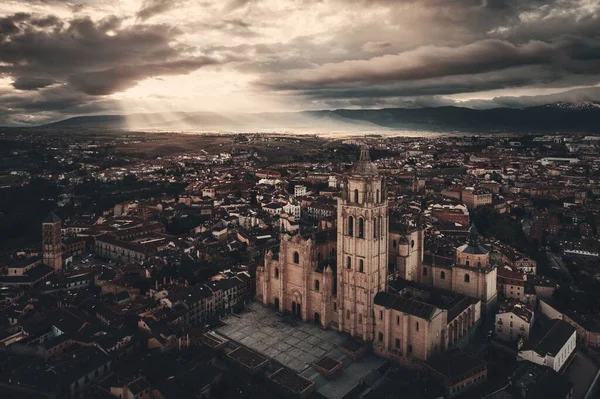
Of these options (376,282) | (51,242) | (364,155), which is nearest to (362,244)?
(376,282)

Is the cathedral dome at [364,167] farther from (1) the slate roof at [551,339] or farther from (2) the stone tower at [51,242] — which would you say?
(2) the stone tower at [51,242]

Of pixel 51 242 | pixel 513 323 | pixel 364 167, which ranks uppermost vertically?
pixel 364 167

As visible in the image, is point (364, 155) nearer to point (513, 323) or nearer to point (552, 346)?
point (513, 323)

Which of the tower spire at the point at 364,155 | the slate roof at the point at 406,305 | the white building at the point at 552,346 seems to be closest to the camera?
the slate roof at the point at 406,305

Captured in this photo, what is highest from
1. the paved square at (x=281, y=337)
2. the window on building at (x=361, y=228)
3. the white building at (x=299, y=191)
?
the window on building at (x=361, y=228)

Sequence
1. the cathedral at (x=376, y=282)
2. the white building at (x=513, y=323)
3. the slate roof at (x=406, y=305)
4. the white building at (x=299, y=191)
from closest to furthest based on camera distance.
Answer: the slate roof at (x=406, y=305) → the cathedral at (x=376, y=282) → the white building at (x=513, y=323) → the white building at (x=299, y=191)

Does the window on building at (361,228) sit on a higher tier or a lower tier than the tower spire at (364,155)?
lower

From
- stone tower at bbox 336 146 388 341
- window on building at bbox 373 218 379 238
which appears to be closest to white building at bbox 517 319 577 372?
stone tower at bbox 336 146 388 341

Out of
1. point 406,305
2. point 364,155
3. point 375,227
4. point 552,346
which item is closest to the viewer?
point 552,346

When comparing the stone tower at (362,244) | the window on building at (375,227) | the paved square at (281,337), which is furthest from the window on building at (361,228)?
the paved square at (281,337)
